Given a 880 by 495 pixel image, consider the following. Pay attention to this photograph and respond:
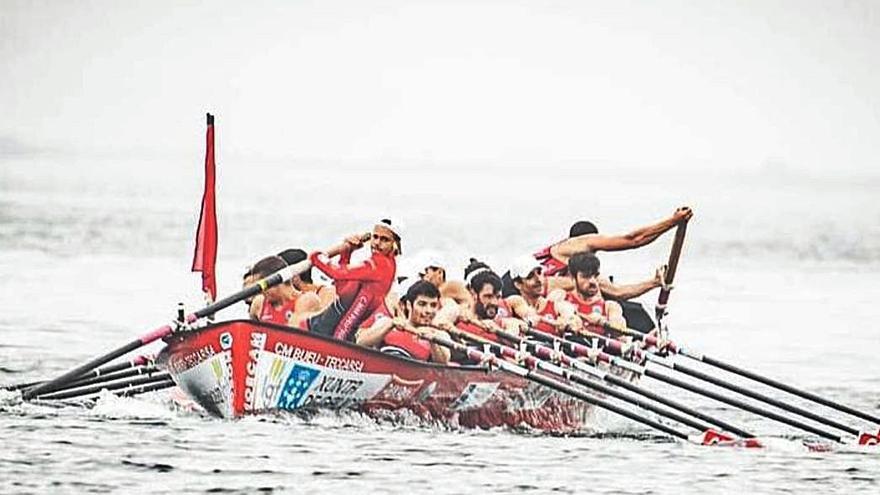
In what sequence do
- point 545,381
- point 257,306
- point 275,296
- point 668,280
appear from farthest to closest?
point 668,280, point 257,306, point 275,296, point 545,381

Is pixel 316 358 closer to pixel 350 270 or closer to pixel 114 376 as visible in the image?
pixel 350 270

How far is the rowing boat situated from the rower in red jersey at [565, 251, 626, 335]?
0.96 metres

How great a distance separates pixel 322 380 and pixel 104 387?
166cm

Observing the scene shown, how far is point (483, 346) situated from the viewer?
13.5m

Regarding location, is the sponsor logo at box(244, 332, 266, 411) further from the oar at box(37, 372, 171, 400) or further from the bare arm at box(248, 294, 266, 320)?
the oar at box(37, 372, 171, 400)

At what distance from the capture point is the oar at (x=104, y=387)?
14.0m

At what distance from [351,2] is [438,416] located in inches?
6704

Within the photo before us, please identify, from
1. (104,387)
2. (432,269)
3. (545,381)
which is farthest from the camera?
(104,387)

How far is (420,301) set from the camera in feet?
44.3

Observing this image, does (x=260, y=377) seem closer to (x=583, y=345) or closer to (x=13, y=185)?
(x=583, y=345)

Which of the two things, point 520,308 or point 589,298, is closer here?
point 520,308

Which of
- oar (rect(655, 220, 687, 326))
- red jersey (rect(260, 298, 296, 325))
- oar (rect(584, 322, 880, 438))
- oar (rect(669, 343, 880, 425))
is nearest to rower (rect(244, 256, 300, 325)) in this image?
red jersey (rect(260, 298, 296, 325))

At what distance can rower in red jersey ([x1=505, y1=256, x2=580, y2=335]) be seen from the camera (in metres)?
14.3

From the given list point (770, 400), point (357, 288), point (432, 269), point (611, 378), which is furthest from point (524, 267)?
point (770, 400)
